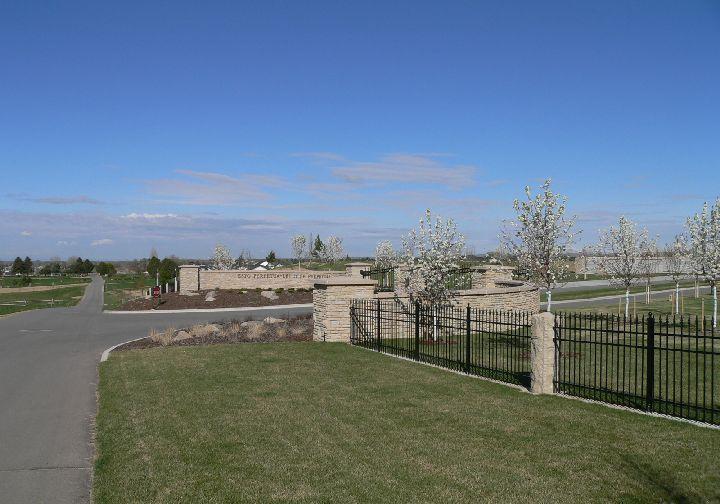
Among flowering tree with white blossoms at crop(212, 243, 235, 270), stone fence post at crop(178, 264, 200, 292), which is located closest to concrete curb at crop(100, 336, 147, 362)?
stone fence post at crop(178, 264, 200, 292)

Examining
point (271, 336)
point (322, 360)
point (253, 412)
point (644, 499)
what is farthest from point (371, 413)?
point (271, 336)

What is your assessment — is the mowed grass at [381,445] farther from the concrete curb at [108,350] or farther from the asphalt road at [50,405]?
the concrete curb at [108,350]

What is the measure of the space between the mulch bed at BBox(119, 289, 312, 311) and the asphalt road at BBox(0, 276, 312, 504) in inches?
307

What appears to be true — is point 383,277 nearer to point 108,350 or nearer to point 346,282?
point 346,282

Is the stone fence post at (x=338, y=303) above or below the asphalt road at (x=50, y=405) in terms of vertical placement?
above

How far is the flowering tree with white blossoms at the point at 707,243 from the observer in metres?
21.1

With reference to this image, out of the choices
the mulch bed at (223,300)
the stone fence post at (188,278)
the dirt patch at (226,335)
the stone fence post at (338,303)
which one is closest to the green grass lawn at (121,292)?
the mulch bed at (223,300)

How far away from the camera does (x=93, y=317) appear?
93.4 ft

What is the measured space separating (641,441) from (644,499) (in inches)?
79.0

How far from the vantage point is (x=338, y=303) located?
1833 centimetres

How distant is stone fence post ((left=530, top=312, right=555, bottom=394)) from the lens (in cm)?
1078

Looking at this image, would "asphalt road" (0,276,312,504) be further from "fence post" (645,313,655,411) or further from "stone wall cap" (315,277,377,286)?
"fence post" (645,313,655,411)

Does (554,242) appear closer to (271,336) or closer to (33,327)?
(271,336)

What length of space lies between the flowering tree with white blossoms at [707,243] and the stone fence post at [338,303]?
39.9 feet
